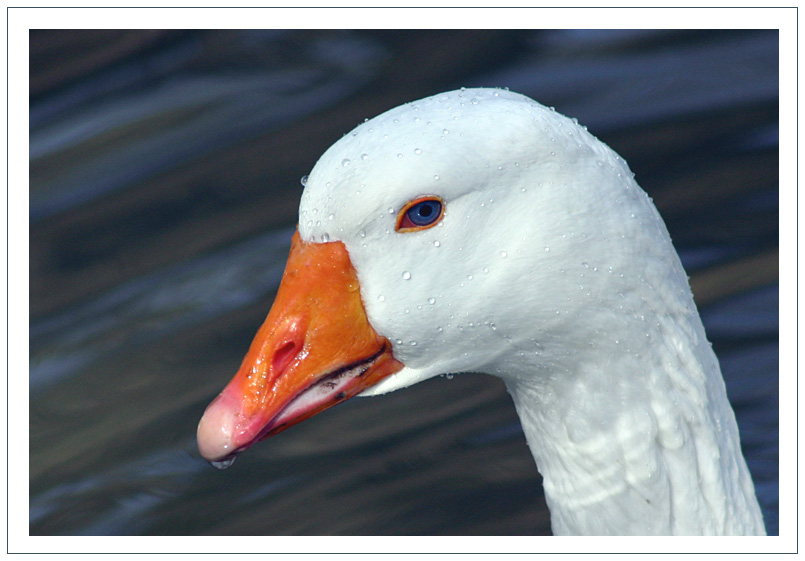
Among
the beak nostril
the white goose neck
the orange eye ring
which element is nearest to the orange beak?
the beak nostril

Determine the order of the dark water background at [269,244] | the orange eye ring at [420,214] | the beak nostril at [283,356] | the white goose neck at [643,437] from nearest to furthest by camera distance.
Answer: the orange eye ring at [420,214] < the beak nostril at [283,356] < the white goose neck at [643,437] < the dark water background at [269,244]

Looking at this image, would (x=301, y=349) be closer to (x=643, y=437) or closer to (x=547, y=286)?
(x=547, y=286)

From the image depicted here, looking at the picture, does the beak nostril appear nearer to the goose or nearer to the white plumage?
the goose

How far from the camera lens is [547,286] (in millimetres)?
3238

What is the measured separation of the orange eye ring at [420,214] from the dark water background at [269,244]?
8.67 ft

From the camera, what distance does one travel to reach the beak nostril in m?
3.19

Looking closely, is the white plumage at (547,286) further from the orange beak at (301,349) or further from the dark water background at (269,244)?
the dark water background at (269,244)

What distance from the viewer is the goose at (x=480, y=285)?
310 cm

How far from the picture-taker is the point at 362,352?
3275mm

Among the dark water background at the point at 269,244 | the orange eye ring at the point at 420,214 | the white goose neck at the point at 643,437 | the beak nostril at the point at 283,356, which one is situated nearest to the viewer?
the orange eye ring at the point at 420,214

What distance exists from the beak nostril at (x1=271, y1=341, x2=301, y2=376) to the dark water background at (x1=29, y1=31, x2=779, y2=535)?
94.1 inches

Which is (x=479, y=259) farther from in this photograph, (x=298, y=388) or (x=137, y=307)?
(x=137, y=307)

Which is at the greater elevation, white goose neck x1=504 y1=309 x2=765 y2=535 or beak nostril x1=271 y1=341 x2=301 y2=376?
beak nostril x1=271 y1=341 x2=301 y2=376

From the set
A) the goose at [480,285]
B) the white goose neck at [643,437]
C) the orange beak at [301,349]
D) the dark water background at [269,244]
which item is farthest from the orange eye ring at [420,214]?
the dark water background at [269,244]
